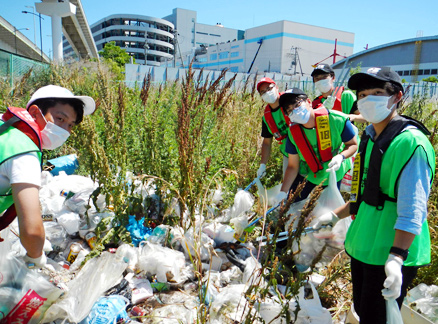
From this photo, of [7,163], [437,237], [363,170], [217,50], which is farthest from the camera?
[217,50]

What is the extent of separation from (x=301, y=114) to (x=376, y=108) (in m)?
1.23

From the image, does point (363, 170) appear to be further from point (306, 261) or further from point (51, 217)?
point (51, 217)

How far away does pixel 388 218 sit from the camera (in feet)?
5.02

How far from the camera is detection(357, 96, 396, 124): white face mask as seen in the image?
5.28 feet

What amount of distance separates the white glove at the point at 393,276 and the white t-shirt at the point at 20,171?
1.57 m

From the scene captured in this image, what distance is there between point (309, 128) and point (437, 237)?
4.46 ft

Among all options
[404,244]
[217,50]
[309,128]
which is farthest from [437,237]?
[217,50]

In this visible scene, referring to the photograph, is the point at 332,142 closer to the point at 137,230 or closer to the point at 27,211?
the point at 137,230

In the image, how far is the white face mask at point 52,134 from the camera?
5.62ft

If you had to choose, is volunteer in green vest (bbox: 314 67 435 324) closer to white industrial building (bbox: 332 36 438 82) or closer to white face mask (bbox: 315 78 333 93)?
white face mask (bbox: 315 78 333 93)

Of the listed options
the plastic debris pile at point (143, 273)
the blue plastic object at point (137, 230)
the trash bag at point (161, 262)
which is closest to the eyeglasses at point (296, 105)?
the plastic debris pile at point (143, 273)

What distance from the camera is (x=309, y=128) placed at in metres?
2.95

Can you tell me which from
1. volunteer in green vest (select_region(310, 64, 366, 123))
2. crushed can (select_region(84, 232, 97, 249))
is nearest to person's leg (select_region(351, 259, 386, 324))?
crushed can (select_region(84, 232, 97, 249))

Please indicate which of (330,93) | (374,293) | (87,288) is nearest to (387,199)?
(374,293)
